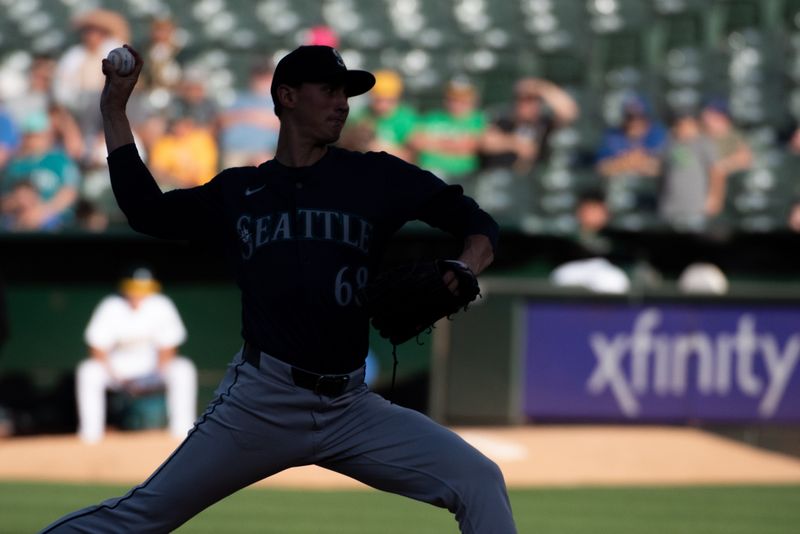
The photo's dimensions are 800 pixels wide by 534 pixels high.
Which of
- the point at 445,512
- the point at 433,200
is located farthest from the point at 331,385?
the point at 445,512

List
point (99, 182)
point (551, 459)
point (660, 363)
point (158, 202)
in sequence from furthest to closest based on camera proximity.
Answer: point (99, 182) < point (660, 363) < point (551, 459) < point (158, 202)

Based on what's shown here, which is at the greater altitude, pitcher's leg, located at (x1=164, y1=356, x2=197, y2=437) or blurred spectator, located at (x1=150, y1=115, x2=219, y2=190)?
blurred spectator, located at (x1=150, y1=115, x2=219, y2=190)

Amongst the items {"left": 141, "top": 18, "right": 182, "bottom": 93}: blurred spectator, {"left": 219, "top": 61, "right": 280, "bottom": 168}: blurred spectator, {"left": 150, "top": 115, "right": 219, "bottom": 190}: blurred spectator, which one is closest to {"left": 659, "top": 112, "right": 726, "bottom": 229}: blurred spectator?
{"left": 219, "top": 61, "right": 280, "bottom": 168}: blurred spectator

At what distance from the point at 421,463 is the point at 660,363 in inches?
325

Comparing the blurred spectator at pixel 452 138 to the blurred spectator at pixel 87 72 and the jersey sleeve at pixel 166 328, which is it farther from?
the blurred spectator at pixel 87 72

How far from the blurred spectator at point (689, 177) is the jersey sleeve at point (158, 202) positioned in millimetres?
9361

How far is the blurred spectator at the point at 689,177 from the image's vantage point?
43.6 feet

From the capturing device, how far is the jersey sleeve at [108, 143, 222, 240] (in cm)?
420

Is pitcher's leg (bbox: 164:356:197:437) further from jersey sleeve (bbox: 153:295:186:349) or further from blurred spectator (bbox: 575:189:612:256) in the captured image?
blurred spectator (bbox: 575:189:612:256)

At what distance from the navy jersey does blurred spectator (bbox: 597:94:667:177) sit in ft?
31.2

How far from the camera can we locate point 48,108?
1295cm

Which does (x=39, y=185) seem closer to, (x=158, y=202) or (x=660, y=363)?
(x=660, y=363)

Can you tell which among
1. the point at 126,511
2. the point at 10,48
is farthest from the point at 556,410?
the point at 126,511

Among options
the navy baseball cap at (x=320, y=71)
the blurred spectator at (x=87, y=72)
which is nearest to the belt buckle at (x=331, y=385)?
the navy baseball cap at (x=320, y=71)
